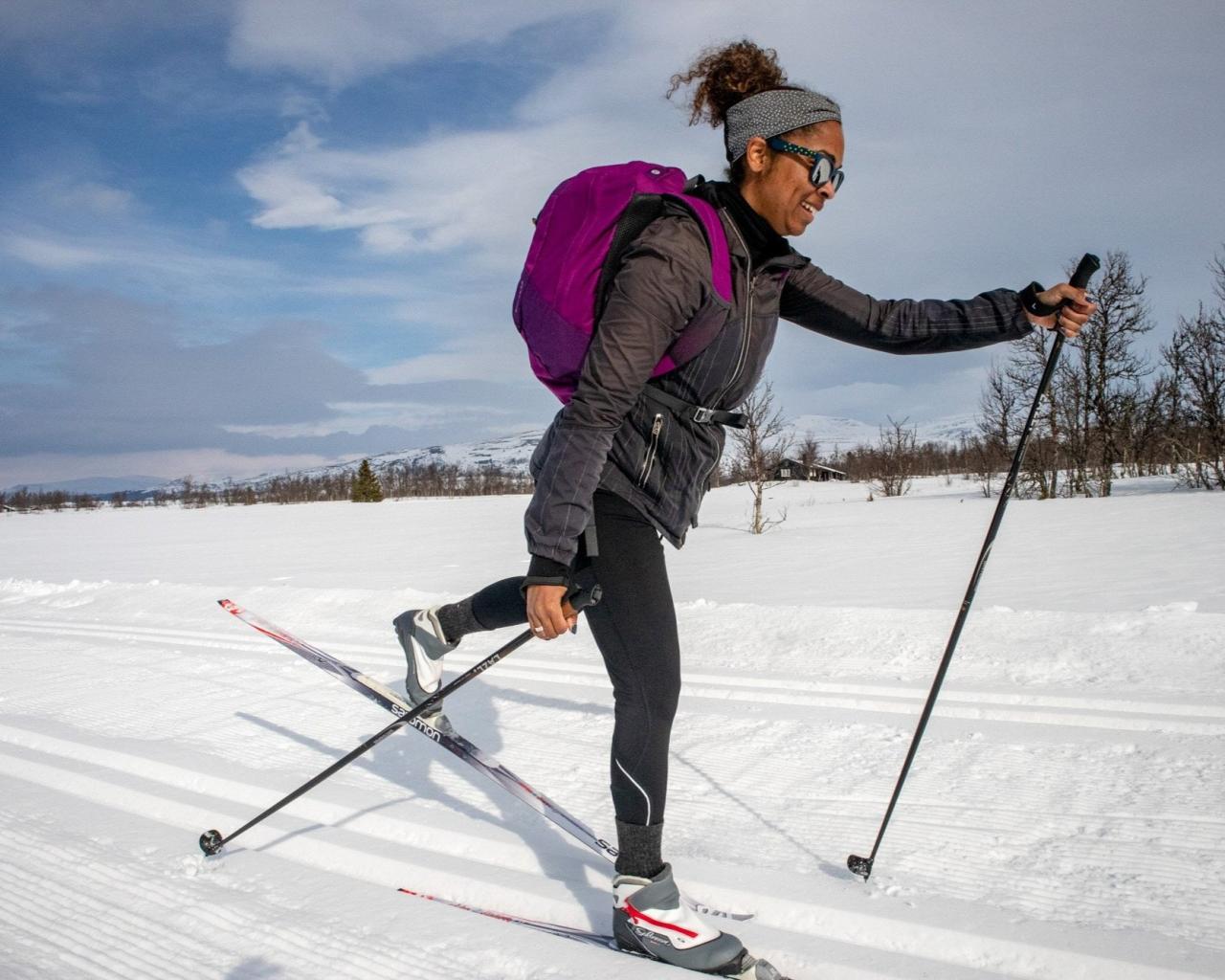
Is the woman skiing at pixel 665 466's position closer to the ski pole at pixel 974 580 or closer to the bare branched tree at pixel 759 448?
the ski pole at pixel 974 580

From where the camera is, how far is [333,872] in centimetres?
248

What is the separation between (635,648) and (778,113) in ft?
4.29

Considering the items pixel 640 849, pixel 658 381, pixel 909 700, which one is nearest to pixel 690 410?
pixel 658 381

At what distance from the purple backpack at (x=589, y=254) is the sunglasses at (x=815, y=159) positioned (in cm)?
23

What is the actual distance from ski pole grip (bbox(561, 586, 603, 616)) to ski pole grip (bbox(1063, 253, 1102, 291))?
143 cm

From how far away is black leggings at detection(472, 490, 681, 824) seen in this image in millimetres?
1935

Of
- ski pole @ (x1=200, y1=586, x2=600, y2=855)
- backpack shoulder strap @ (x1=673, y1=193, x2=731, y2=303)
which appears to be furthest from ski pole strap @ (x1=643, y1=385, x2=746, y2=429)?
ski pole @ (x1=200, y1=586, x2=600, y2=855)

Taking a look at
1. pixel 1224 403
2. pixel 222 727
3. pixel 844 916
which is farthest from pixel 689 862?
pixel 1224 403

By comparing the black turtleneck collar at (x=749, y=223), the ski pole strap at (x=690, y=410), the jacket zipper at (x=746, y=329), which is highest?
the black turtleneck collar at (x=749, y=223)

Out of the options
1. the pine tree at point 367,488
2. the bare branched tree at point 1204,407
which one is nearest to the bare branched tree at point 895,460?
the bare branched tree at point 1204,407

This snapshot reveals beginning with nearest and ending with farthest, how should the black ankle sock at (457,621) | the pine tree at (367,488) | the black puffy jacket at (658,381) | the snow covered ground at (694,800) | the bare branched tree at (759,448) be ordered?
the black puffy jacket at (658,381) → the snow covered ground at (694,800) → the black ankle sock at (457,621) → the bare branched tree at (759,448) → the pine tree at (367,488)

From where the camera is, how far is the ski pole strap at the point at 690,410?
1872 millimetres

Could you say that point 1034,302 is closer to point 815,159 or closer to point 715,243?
point 815,159

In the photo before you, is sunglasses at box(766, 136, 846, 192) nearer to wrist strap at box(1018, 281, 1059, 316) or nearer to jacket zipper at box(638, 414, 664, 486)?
jacket zipper at box(638, 414, 664, 486)
